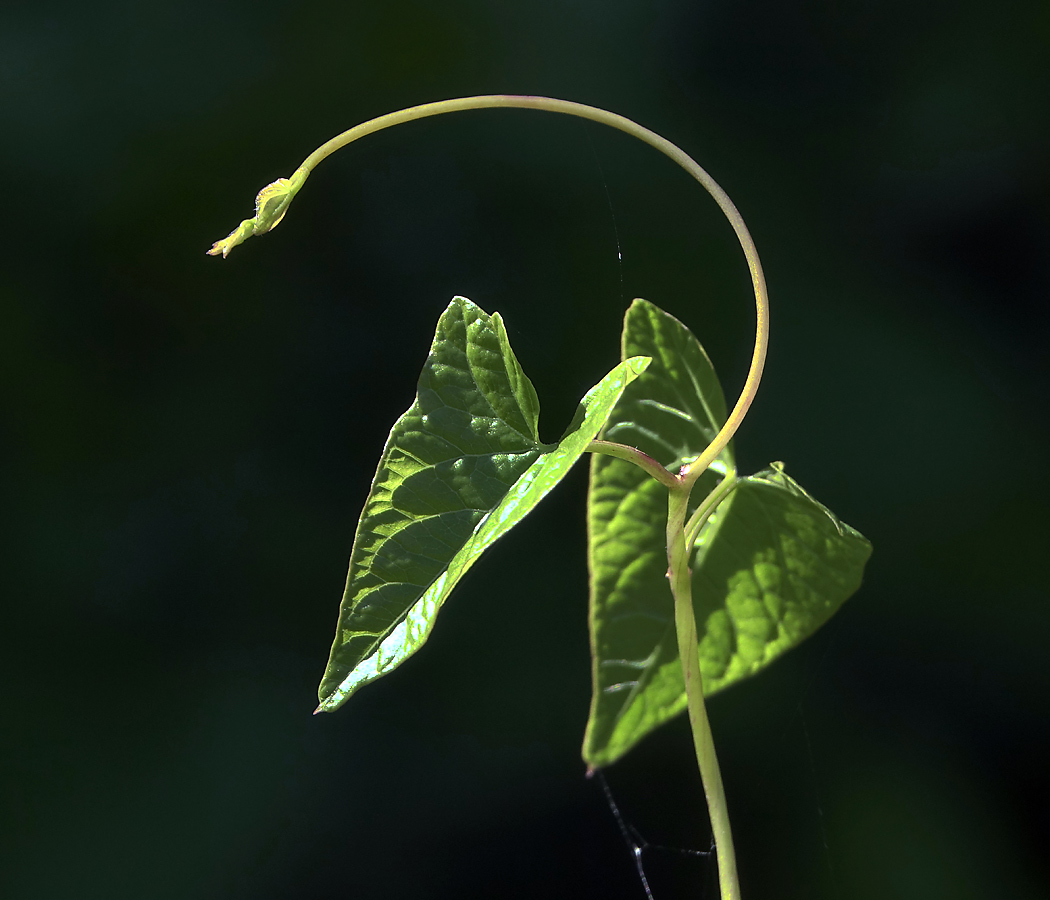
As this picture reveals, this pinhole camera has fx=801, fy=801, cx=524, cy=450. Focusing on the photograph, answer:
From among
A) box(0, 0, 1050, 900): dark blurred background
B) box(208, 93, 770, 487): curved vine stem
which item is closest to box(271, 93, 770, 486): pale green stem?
box(208, 93, 770, 487): curved vine stem

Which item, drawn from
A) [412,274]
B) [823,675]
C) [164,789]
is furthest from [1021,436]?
[164,789]

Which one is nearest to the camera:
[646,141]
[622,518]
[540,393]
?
Result: [646,141]

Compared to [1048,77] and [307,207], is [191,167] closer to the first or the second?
[307,207]

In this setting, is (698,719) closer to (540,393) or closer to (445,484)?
(445,484)

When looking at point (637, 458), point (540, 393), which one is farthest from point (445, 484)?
point (540, 393)

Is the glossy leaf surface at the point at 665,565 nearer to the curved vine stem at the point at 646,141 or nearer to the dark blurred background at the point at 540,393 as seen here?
the curved vine stem at the point at 646,141

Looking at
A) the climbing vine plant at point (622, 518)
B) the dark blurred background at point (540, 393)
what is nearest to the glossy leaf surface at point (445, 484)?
the climbing vine plant at point (622, 518)

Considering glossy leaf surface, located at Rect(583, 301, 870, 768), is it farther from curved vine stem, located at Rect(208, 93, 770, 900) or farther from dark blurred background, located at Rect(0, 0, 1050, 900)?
dark blurred background, located at Rect(0, 0, 1050, 900)
